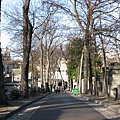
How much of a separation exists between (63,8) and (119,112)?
21874 mm

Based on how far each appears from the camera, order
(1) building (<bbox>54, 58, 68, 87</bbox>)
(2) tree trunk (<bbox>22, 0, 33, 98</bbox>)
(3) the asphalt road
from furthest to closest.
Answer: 1. (1) building (<bbox>54, 58, 68, 87</bbox>)
2. (2) tree trunk (<bbox>22, 0, 33, 98</bbox>)
3. (3) the asphalt road

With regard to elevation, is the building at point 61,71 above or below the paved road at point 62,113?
above

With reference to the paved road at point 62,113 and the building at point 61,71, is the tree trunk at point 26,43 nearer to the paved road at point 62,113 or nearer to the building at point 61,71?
the paved road at point 62,113

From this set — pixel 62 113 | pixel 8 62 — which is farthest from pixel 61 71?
pixel 62 113

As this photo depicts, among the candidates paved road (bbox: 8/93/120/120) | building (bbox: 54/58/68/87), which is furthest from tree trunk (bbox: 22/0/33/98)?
building (bbox: 54/58/68/87)

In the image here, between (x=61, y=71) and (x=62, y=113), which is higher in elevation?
(x=61, y=71)

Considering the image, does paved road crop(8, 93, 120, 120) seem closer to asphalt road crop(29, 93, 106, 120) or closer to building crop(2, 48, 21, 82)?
asphalt road crop(29, 93, 106, 120)

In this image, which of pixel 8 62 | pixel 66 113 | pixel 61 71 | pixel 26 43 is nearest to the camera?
pixel 66 113

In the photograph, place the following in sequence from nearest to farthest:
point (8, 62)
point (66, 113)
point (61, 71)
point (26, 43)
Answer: point (66, 113), point (26, 43), point (8, 62), point (61, 71)

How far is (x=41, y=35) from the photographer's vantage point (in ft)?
206

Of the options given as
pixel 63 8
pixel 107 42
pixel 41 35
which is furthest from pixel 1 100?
pixel 41 35

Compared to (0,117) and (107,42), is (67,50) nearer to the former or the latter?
(107,42)

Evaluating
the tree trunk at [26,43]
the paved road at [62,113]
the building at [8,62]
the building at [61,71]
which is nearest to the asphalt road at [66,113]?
the paved road at [62,113]

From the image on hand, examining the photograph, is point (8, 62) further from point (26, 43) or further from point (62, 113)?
point (62, 113)
